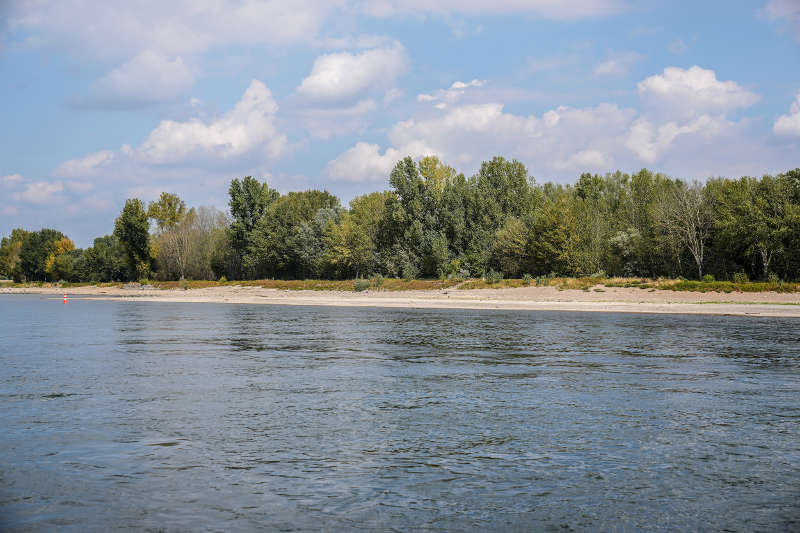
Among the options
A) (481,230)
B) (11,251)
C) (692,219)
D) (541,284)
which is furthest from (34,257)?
(692,219)

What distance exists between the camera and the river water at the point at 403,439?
30.1 feet

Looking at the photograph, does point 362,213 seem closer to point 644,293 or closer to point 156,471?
point 644,293

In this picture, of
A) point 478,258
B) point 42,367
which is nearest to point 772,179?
point 478,258

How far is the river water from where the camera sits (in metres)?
9.16

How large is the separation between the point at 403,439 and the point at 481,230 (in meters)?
70.8

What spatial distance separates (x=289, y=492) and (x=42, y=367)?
646 inches

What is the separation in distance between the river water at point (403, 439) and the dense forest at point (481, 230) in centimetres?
4114

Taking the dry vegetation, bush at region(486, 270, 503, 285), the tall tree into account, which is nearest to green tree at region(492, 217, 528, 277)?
bush at region(486, 270, 503, 285)

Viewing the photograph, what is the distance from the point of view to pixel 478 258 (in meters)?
81.6

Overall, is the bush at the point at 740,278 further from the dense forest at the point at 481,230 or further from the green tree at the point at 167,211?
the green tree at the point at 167,211

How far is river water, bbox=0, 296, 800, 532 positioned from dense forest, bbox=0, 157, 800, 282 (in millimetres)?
41136

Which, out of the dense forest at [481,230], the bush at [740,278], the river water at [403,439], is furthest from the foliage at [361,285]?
the river water at [403,439]

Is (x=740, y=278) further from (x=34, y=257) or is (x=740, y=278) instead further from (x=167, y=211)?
(x=34, y=257)

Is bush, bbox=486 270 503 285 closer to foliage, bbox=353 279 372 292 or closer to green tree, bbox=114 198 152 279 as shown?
foliage, bbox=353 279 372 292
